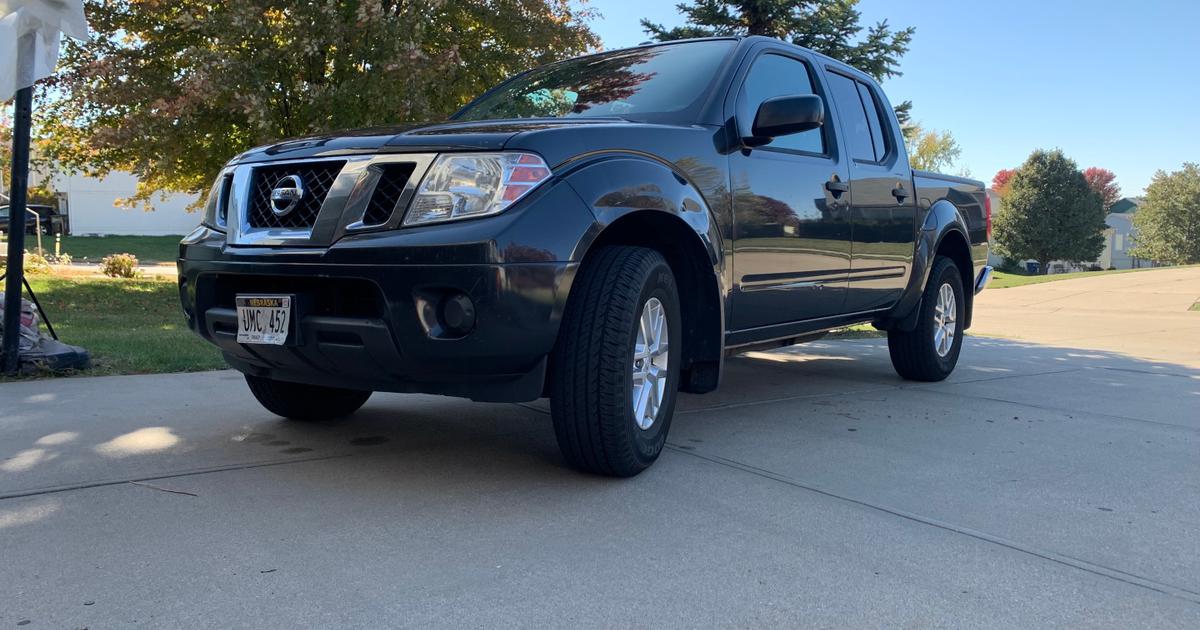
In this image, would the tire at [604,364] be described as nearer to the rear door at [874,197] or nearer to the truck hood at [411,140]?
A: the truck hood at [411,140]

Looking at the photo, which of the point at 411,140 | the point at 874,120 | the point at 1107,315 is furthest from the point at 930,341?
the point at 1107,315

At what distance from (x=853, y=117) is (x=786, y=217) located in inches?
53.2

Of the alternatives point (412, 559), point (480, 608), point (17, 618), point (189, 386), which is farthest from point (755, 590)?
point (189, 386)

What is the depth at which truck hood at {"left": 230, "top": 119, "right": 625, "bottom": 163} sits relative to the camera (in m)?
3.14

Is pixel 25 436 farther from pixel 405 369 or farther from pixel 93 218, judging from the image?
pixel 93 218

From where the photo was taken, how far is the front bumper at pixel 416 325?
299 centimetres

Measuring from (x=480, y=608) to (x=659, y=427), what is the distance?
1456 mm

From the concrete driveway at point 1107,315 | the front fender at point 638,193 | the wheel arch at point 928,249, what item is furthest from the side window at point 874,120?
the concrete driveway at point 1107,315

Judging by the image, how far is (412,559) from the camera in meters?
2.64

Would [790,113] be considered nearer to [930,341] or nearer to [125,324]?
[930,341]

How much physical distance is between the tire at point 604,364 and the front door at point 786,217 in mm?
811

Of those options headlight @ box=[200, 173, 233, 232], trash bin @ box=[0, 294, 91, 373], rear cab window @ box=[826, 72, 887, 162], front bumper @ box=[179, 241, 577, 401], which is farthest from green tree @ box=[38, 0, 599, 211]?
front bumper @ box=[179, 241, 577, 401]

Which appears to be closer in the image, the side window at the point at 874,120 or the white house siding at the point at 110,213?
the side window at the point at 874,120

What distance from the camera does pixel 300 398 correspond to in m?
4.34
